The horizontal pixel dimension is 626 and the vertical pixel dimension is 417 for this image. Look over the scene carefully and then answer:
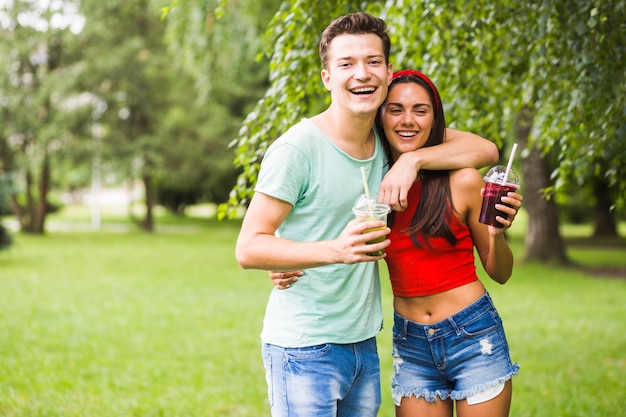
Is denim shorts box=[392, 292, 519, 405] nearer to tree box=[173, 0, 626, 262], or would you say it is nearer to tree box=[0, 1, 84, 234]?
tree box=[173, 0, 626, 262]

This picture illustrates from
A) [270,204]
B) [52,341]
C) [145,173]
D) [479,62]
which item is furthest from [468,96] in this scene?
[145,173]

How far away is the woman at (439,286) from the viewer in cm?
256

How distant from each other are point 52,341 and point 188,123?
1916 centimetres

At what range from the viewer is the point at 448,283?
8.51ft

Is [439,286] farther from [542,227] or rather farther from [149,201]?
[149,201]

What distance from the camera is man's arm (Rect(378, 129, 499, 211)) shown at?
2.43 metres

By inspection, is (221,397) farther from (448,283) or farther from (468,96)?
(448,283)

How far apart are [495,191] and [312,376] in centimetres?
90

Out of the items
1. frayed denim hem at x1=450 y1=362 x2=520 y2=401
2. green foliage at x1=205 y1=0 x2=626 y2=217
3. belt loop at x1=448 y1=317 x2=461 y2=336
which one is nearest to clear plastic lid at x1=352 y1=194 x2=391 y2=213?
belt loop at x1=448 y1=317 x2=461 y2=336

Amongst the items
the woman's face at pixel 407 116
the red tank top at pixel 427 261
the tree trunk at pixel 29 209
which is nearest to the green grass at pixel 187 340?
the red tank top at pixel 427 261

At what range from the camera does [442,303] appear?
8.53ft

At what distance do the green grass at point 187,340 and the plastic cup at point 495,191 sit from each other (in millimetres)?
2949

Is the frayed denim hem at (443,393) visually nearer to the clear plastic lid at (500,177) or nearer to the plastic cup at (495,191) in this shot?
the plastic cup at (495,191)

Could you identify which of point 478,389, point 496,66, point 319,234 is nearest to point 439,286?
point 478,389
